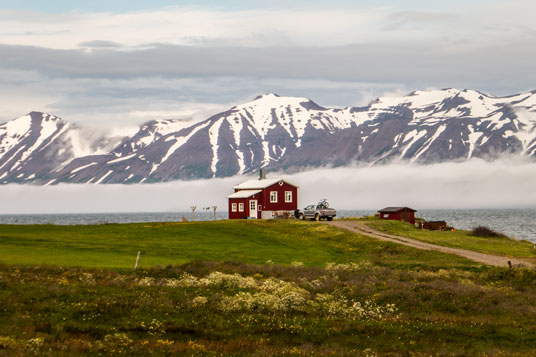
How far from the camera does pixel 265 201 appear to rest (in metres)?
121

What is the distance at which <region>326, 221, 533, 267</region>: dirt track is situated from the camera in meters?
56.3

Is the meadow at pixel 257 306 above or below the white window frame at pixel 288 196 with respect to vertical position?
below

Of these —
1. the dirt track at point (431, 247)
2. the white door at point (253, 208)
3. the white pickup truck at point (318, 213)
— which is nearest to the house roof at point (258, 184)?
the white door at point (253, 208)

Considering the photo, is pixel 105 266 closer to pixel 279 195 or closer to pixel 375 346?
pixel 375 346

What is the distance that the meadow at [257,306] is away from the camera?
83.7ft

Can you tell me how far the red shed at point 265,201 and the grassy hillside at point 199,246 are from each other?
94.6 ft

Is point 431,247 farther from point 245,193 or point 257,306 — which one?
→ point 245,193

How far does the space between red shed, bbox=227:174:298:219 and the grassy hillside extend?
28828mm

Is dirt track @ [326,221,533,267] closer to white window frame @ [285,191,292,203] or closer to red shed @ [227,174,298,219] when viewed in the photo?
red shed @ [227,174,298,219]

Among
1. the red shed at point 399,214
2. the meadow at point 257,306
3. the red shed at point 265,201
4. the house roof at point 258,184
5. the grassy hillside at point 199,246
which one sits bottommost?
the meadow at point 257,306

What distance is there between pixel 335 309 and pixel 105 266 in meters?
20.8

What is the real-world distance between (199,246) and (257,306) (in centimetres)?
3503

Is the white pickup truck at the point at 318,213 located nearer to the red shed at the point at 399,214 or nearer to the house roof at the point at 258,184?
the red shed at the point at 399,214

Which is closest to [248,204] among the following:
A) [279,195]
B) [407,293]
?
[279,195]
